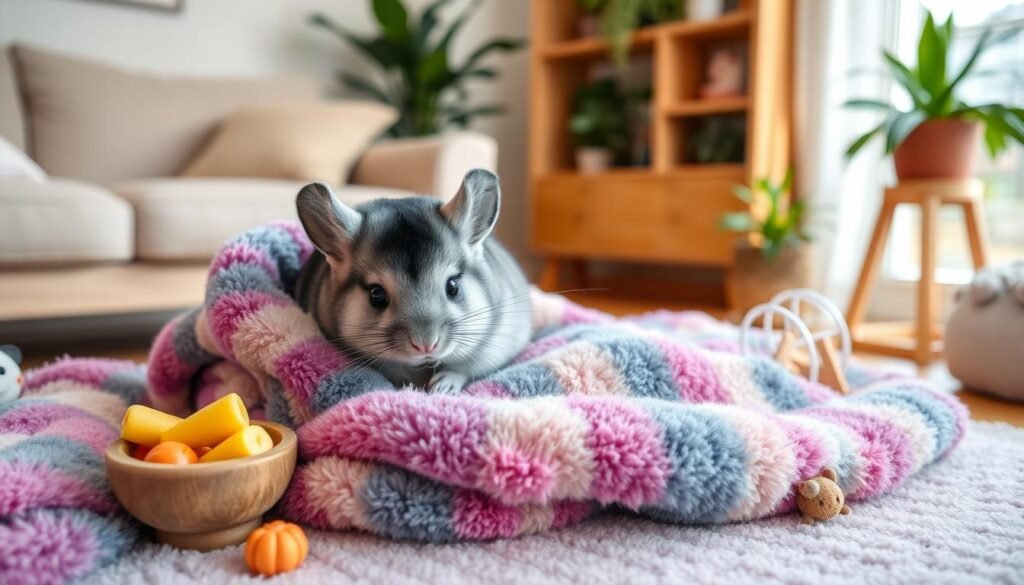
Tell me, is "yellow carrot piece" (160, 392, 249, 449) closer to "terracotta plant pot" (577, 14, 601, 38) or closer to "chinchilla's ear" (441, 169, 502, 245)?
"chinchilla's ear" (441, 169, 502, 245)

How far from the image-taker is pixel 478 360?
1.33m

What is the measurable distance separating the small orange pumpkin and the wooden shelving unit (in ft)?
8.98

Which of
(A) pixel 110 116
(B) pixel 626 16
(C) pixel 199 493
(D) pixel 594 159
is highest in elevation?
(B) pixel 626 16

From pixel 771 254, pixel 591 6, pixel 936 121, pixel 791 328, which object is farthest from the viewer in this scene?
pixel 591 6

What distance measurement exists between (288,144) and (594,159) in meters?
1.68

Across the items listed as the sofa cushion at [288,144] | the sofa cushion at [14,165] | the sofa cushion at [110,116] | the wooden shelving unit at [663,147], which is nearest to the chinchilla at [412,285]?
the sofa cushion at [14,165]

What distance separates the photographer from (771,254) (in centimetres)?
299

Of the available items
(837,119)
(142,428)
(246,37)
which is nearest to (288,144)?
(246,37)

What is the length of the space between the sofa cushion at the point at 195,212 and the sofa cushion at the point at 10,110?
0.66 metres

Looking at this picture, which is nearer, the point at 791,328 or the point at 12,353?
the point at 12,353

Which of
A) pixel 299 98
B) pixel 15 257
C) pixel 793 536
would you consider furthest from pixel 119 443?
pixel 299 98

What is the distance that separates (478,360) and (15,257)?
1.53 m

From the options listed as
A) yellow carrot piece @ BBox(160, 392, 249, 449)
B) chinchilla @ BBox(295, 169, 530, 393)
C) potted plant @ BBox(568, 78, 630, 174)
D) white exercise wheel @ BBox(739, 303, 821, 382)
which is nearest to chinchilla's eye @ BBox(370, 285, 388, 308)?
chinchilla @ BBox(295, 169, 530, 393)

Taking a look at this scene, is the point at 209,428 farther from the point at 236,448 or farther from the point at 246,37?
the point at 246,37
